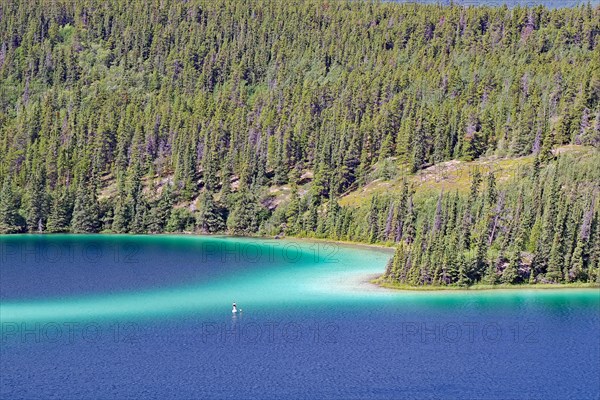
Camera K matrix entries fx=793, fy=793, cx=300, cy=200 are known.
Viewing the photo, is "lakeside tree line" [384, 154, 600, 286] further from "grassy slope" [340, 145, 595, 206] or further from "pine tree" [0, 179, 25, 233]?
"pine tree" [0, 179, 25, 233]

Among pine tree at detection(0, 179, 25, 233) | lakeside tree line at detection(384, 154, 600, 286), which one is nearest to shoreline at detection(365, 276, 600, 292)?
lakeside tree line at detection(384, 154, 600, 286)

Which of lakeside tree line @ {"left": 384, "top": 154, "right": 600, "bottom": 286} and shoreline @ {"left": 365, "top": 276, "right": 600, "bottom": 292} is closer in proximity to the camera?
shoreline @ {"left": 365, "top": 276, "right": 600, "bottom": 292}

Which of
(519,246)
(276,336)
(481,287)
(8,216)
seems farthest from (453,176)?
(276,336)

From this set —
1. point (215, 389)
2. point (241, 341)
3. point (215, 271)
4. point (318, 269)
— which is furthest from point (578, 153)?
point (215, 389)

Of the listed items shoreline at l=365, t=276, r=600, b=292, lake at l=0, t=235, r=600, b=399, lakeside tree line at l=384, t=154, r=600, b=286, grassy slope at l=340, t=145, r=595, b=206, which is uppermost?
grassy slope at l=340, t=145, r=595, b=206

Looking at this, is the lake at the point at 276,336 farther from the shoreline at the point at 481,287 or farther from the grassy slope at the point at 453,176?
the grassy slope at the point at 453,176

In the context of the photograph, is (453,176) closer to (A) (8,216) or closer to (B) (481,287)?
(B) (481,287)

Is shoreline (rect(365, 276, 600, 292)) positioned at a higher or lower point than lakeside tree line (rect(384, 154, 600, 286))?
lower

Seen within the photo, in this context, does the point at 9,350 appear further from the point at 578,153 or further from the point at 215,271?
the point at 578,153

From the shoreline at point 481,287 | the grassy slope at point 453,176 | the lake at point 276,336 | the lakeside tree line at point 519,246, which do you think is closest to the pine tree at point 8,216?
the lake at point 276,336
